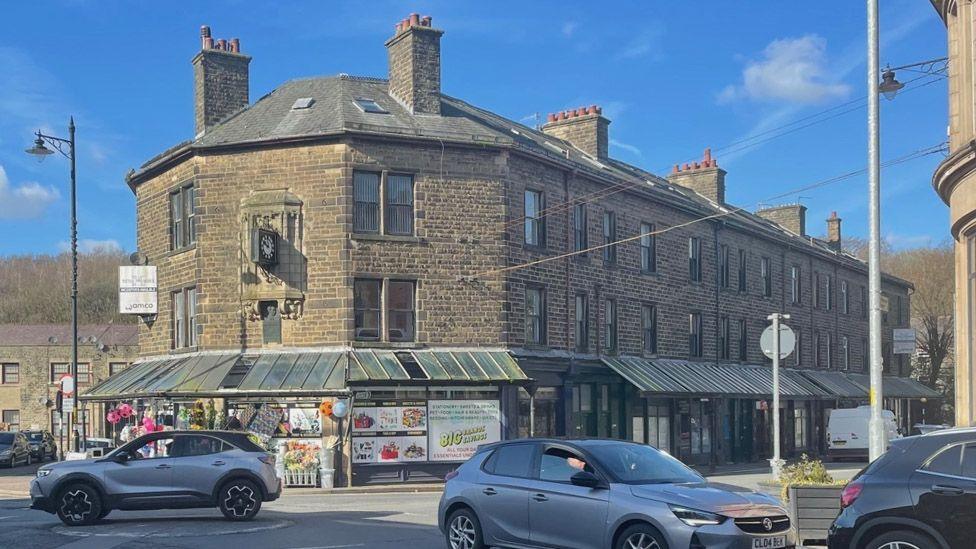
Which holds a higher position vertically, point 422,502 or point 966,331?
point 966,331

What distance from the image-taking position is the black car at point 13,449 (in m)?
40.2

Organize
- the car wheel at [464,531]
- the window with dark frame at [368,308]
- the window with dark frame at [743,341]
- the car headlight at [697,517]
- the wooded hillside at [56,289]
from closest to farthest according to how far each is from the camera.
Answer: the car headlight at [697,517] < the car wheel at [464,531] < the window with dark frame at [368,308] < the window with dark frame at [743,341] < the wooded hillside at [56,289]

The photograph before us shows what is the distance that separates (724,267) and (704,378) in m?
6.00

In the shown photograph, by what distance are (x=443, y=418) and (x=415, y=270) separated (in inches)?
163

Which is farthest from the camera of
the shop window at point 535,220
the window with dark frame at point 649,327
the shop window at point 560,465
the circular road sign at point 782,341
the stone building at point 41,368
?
the stone building at point 41,368

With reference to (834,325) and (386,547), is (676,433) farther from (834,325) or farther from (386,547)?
(386,547)

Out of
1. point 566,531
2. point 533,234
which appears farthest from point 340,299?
point 566,531

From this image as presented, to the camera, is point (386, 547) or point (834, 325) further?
point (834, 325)

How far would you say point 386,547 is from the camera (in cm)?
1368

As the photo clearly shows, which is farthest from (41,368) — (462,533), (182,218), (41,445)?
(462,533)

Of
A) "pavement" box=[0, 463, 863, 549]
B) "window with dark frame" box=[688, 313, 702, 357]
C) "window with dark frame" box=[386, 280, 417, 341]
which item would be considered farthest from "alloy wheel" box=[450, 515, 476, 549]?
"window with dark frame" box=[688, 313, 702, 357]

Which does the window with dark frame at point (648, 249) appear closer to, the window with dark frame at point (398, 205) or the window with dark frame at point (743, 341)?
the window with dark frame at point (743, 341)

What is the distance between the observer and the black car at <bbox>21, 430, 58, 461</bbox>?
148 ft

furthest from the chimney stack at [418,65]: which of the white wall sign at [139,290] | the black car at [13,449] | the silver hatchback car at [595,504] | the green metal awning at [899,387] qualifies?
the green metal awning at [899,387]
